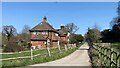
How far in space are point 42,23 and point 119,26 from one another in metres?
29.2

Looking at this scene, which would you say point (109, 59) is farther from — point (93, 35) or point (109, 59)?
point (93, 35)

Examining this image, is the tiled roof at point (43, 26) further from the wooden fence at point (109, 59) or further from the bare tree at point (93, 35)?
the wooden fence at point (109, 59)

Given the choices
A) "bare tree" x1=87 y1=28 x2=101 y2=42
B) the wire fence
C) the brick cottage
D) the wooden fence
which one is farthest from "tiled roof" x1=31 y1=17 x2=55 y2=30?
the wooden fence

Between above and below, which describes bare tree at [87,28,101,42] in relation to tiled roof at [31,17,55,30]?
below

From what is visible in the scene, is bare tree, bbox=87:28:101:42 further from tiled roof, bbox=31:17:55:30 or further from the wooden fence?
the wooden fence

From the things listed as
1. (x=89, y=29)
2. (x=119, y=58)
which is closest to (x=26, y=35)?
(x=89, y=29)

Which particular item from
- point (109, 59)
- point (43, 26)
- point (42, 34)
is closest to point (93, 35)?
point (43, 26)

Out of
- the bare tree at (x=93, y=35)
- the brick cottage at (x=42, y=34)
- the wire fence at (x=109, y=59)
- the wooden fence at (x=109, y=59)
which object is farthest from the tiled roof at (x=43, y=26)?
the wooden fence at (x=109, y=59)

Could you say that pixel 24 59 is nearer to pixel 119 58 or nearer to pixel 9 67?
pixel 9 67

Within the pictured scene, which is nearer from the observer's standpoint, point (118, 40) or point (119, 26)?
point (118, 40)

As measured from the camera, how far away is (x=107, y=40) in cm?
9700

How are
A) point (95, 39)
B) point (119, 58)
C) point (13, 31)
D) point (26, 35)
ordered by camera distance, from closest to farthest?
point (119, 58)
point (95, 39)
point (13, 31)
point (26, 35)

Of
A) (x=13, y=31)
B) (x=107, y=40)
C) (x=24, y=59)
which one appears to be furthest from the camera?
(x=13, y=31)

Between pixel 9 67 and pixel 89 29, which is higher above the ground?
pixel 89 29
